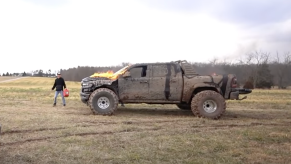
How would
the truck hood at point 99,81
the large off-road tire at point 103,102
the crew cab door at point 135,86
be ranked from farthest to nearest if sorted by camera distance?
the truck hood at point 99,81 < the crew cab door at point 135,86 < the large off-road tire at point 103,102

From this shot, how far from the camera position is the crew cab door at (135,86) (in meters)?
10.4

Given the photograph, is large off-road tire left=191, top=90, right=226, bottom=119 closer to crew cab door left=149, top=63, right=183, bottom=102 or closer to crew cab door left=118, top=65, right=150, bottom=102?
crew cab door left=149, top=63, right=183, bottom=102

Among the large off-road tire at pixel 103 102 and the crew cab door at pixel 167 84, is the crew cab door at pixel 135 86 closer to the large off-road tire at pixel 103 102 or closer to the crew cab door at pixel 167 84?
the crew cab door at pixel 167 84

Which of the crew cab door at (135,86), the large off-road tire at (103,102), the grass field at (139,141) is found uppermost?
the crew cab door at (135,86)

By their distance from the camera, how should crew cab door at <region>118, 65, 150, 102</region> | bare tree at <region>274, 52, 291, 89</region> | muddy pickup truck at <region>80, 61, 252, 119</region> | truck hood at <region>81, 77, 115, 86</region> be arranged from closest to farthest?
muddy pickup truck at <region>80, 61, 252, 119</region>
crew cab door at <region>118, 65, 150, 102</region>
truck hood at <region>81, 77, 115, 86</region>
bare tree at <region>274, 52, 291, 89</region>

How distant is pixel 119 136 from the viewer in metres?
6.76

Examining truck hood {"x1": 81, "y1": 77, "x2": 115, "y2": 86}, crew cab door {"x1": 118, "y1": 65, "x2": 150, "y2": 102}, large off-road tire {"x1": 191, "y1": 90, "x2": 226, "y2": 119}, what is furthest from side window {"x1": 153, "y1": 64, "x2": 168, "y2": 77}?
truck hood {"x1": 81, "y1": 77, "x2": 115, "y2": 86}

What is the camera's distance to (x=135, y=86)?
1040 centimetres

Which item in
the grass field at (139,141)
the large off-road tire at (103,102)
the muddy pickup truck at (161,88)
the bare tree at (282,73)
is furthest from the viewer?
the bare tree at (282,73)

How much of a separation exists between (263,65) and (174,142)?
51.1 m

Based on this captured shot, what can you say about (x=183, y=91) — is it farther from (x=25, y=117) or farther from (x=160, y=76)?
(x=25, y=117)

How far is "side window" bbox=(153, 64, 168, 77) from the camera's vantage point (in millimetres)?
10367

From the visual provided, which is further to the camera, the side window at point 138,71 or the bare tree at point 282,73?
the bare tree at point 282,73

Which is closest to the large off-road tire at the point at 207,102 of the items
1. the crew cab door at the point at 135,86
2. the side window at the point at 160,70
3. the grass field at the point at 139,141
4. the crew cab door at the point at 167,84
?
the crew cab door at the point at 167,84
